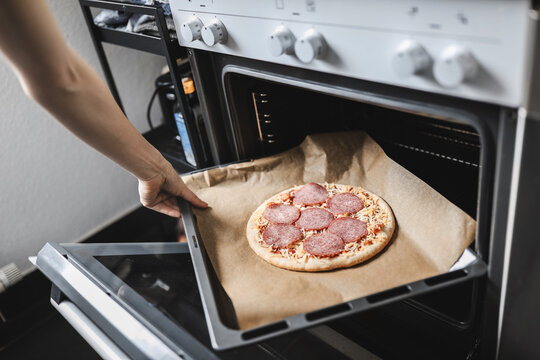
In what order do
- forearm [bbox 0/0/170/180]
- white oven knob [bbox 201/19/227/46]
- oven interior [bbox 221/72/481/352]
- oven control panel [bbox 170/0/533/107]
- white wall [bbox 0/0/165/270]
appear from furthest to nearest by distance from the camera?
1. white wall [bbox 0/0/165/270]
2. oven interior [bbox 221/72/481/352]
3. white oven knob [bbox 201/19/227/46]
4. forearm [bbox 0/0/170/180]
5. oven control panel [bbox 170/0/533/107]

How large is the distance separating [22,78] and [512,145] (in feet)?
2.39

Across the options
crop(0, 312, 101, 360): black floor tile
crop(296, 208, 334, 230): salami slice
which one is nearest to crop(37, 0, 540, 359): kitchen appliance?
crop(296, 208, 334, 230): salami slice

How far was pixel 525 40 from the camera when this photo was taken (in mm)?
496

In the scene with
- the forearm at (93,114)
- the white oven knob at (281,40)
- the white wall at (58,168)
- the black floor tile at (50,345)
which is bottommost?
the black floor tile at (50,345)

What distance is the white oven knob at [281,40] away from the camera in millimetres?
751

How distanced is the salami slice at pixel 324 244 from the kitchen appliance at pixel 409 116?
134 millimetres

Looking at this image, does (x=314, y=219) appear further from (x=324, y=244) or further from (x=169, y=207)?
(x=169, y=207)

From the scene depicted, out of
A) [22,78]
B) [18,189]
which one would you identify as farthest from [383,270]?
[18,189]

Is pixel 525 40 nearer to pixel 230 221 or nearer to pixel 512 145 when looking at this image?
pixel 512 145

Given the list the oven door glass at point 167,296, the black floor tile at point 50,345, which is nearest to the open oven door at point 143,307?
the oven door glass at point 167,296

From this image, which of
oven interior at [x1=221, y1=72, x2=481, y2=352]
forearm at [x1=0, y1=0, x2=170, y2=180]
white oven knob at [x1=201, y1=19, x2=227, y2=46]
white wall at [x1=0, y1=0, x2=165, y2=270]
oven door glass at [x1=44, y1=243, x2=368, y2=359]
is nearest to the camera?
forearm at [x1=0, y1=0, x2=170, y2=180]

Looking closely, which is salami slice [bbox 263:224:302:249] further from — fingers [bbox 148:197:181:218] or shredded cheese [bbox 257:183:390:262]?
fingers [bbox 148:197:181:218]

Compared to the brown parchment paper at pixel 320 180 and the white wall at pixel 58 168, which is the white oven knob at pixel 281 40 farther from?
the white wall at pixel 58 168

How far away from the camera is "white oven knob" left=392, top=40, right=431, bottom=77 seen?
0.59 m
